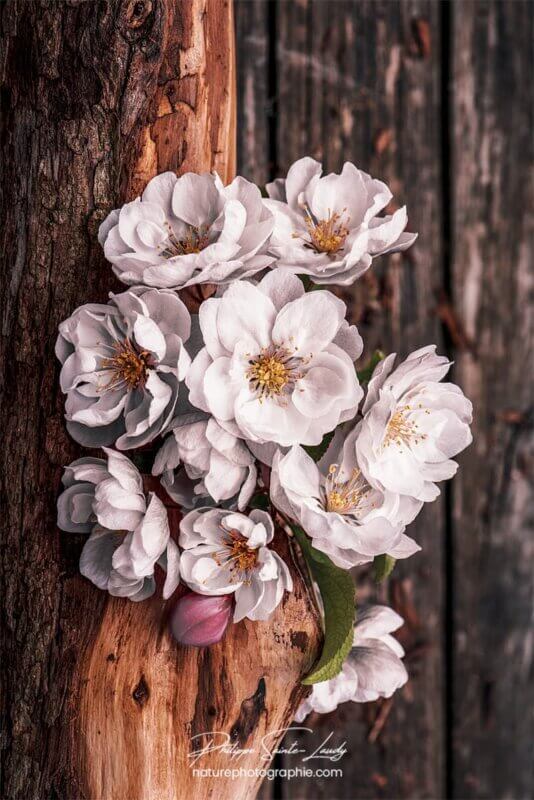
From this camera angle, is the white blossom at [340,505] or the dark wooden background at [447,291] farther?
the dark wooden background at [447,291]

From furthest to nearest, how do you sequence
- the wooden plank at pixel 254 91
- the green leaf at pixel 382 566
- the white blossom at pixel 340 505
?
the wooden plank at pixel 254 91 < the green leaf at pixel 382 566 < the white blossom at pixel 340 505

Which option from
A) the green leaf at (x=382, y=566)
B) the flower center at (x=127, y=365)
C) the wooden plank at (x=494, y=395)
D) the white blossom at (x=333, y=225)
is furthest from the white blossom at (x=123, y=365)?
the wooden plank at (x=494, y=395)

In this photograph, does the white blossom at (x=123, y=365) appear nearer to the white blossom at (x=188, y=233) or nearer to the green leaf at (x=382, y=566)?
the white blossom at (x=188, y=233)

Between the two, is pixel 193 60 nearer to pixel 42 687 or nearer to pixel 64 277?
pixel 64 277

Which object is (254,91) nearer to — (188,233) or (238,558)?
(188,233)

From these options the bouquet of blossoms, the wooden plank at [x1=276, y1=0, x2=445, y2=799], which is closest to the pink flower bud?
the bouquet of blossoms

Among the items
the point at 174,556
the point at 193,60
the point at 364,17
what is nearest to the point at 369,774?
the point at 174,556
